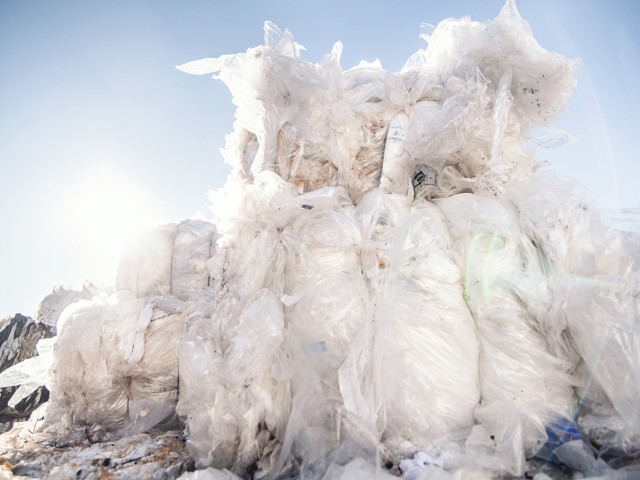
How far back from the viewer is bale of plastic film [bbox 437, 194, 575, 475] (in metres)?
1.08

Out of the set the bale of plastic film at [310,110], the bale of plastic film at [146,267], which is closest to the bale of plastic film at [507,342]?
the bale of plastic film at [310,110]

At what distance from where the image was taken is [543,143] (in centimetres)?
183

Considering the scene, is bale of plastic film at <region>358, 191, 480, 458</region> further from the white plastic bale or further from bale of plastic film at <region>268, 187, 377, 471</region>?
the white plastic bale

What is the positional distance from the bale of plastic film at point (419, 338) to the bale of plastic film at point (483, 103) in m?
0.37

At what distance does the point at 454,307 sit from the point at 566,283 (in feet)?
1.33

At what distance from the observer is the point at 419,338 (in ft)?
4.07

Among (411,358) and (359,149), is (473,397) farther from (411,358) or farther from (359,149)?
(359,149)

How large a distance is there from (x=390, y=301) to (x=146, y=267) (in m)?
1.52

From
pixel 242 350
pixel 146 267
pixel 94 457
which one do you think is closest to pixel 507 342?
pixel 242 350

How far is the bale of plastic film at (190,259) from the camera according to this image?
2.12 m

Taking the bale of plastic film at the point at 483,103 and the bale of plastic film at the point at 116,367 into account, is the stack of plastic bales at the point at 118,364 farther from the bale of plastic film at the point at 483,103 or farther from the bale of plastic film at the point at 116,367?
the bale of plastic film at the point at 483,103

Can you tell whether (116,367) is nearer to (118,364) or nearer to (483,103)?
(118,364)

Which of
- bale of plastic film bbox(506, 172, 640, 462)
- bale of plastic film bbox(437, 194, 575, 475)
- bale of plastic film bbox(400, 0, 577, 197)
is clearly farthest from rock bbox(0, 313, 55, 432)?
bale of plastic film bbox(506, 172, 640, 462)

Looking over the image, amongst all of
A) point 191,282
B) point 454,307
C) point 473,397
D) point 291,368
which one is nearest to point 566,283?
point 454,307
